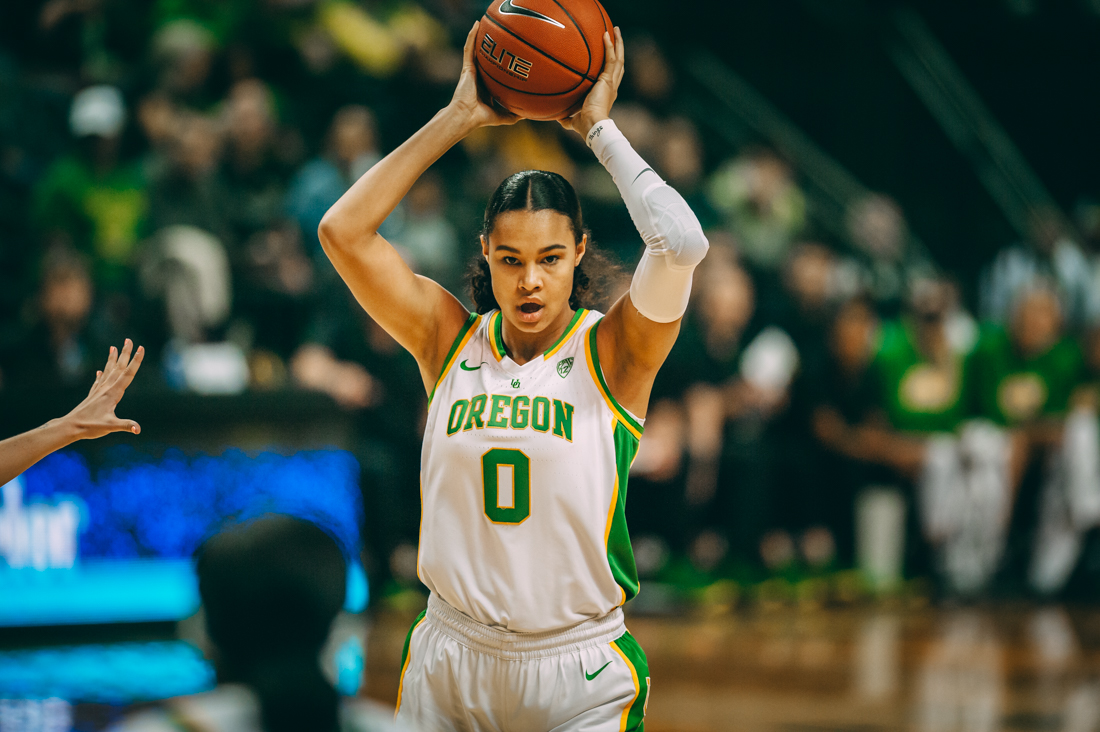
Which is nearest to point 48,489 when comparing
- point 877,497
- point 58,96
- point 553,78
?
point 58,96

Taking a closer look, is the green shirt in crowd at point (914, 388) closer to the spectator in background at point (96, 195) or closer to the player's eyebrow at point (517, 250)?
the spectator in background at point (96, 195)

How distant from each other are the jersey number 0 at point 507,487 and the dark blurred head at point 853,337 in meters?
5.96

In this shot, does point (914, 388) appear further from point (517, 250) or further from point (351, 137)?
point (517, 250)

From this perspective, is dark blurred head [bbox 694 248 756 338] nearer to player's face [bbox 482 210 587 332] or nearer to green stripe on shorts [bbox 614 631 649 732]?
player's face [bbox 482 210 587 332]

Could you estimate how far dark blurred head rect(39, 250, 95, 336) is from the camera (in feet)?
20.1

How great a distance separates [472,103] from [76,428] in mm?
1144

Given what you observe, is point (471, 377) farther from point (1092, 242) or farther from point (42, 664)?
point (1092, 242)

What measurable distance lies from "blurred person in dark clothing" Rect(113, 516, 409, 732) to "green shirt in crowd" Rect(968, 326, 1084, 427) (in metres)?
7.71

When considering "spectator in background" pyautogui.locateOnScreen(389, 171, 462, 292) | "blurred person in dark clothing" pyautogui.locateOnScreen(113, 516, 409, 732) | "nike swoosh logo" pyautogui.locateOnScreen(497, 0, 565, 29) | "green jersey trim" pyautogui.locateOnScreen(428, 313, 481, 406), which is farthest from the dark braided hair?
"spectator in background" pyautogui.locateOnScreen(389, 171, 462, 292)

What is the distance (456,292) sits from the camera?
7.53 metres

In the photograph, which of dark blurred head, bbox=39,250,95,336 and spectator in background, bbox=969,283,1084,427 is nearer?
dark blurred head, bbox=39,250,95,336

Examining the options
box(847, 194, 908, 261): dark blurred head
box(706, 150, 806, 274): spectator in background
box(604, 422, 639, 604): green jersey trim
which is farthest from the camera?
box(847, 194, 908, 261): dark blurred head

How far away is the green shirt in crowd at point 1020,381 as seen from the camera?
8227mm

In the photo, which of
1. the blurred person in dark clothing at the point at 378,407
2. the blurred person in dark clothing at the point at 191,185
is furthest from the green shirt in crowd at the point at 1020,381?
the blurred person in dark clothing at the point at 191,185
